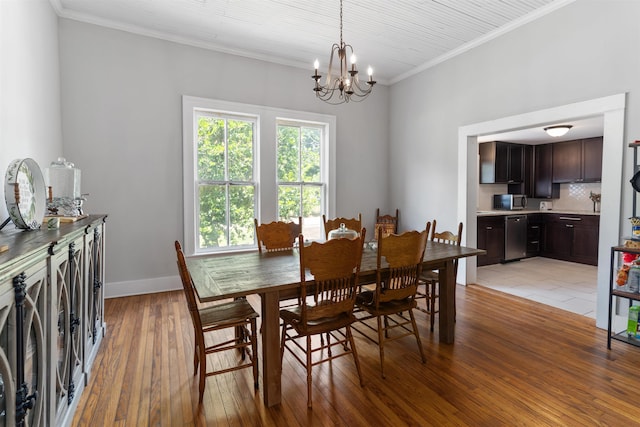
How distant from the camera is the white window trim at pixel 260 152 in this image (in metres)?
4.15

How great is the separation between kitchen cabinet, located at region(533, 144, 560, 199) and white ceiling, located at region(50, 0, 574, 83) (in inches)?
150

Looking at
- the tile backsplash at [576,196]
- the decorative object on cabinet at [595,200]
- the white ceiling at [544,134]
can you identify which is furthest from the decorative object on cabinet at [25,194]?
the tile backsplash at [576,196]

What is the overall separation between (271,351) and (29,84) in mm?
2780

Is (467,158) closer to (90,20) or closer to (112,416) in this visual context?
(112,416)

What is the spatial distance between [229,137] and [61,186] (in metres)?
2.25

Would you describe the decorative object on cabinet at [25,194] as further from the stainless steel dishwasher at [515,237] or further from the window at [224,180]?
the stainless steel dishwasher at [515,237]

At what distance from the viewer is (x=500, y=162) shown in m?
6.39

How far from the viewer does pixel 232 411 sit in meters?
1.94

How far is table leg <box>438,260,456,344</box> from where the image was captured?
2.73 meters

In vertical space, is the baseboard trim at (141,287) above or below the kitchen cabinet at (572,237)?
below

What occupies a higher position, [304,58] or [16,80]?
[304,58]

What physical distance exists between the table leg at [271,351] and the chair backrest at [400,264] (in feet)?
2.44

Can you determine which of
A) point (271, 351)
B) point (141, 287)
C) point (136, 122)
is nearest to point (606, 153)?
point (271, 351)

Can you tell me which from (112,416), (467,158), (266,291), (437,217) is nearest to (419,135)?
(467,158)
